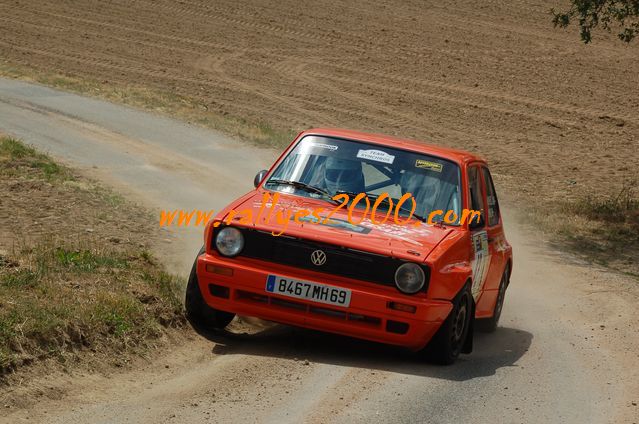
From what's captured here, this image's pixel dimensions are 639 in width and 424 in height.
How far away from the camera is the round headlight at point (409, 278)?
24.9ft

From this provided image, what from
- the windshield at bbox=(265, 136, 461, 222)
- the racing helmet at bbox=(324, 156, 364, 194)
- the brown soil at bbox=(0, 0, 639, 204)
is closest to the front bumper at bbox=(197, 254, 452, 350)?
the windshield at bbox=(265, 136, 461, 222)

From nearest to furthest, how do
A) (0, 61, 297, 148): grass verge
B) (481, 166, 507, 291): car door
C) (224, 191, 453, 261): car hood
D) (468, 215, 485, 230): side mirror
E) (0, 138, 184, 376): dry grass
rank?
(0, 138, 184, 376): dry grass < (224, 191, 453, 261): car hood < (468, 215, 485, 230): side mirror < (481, 166, 507, 291): car door < (0, 61, 297, 148): grass verge

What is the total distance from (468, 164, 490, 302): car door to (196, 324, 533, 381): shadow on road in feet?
1.78

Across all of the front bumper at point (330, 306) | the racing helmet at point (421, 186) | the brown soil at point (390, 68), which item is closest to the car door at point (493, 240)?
the racing helmet at point (421, 186)

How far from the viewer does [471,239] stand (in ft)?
28.2

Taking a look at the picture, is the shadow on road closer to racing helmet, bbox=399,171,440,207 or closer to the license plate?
the license plate

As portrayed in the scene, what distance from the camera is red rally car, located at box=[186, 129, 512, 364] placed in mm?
7637

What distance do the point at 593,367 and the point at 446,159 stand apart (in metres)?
1.92

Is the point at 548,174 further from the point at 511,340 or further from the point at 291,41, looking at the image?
the point at 291,41

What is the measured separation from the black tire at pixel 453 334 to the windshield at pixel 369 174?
0.80m

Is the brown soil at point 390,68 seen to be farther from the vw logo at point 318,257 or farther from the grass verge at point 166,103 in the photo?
the vw logo at point 318,257

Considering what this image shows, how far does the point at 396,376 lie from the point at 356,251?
0.85m

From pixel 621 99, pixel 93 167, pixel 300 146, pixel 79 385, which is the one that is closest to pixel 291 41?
pixel 621 99

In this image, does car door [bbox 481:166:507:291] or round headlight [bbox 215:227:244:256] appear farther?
car door [bbox 481:166:507:291]
